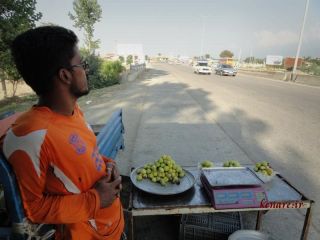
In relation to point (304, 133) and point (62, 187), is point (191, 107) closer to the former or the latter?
point (304, 133)

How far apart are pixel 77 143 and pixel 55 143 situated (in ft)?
0.47

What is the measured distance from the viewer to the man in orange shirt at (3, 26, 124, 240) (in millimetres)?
1378

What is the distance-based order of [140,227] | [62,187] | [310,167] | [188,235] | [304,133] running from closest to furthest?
[62,187] → [188,235] → [140,227] → [310,167] → [304,133]

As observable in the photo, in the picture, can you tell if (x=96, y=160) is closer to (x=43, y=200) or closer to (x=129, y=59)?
(x=43, y=200)

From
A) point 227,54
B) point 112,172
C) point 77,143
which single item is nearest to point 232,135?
point 112,172

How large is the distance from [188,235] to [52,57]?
232 cm

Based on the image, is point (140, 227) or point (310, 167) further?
point (310, 167)

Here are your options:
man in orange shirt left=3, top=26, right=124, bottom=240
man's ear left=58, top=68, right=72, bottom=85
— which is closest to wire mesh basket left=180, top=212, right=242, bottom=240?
man in orange shirt left=3, top=26, right=124, bottom=240

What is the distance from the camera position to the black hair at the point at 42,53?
1.41 m

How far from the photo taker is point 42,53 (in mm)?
1421

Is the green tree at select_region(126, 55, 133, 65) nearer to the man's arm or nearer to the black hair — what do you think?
the black hair

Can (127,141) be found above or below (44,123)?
below

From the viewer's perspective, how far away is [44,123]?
1428 mm

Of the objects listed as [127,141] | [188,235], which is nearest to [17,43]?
[188,235]
